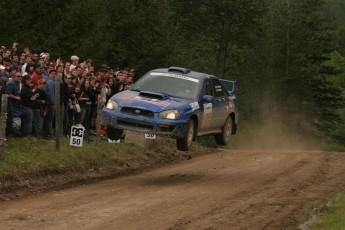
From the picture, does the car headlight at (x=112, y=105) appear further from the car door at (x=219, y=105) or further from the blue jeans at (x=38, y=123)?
the car door at (x=219, y=105)

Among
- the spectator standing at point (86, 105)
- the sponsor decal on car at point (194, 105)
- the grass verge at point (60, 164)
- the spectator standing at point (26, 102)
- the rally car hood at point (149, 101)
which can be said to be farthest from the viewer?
the spectator standing at point (86, 105)

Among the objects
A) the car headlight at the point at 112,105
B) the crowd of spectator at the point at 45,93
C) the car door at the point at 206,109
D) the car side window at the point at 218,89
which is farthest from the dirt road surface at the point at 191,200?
the crowd of spectator at the point at 45,93

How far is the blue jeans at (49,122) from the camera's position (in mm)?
18047

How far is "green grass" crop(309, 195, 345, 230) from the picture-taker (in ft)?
37.6

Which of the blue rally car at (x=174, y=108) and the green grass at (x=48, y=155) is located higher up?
the blue rally car at (x=174, y=108)

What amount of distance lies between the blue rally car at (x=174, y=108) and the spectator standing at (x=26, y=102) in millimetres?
1942

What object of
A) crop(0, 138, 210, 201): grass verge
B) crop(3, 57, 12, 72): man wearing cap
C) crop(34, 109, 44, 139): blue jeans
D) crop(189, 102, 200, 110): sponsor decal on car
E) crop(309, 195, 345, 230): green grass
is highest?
crop(3, 57, 12, 72): man wearing cap

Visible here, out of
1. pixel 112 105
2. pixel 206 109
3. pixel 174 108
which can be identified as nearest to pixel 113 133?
pixel 112 105

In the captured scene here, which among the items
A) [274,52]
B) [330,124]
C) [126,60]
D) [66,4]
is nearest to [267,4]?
[274,52]

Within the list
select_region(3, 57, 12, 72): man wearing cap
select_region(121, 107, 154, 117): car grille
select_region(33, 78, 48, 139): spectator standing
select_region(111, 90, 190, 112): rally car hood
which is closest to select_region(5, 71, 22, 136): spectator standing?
select_region(33, 78, 48, 139): spectator standing

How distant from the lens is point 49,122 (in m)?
18.2

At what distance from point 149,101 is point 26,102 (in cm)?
306

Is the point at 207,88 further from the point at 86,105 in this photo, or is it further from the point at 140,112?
the point at 86,105

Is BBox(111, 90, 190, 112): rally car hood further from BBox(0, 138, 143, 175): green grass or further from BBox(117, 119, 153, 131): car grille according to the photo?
BBox(0, 138, 143, 175): green grass
